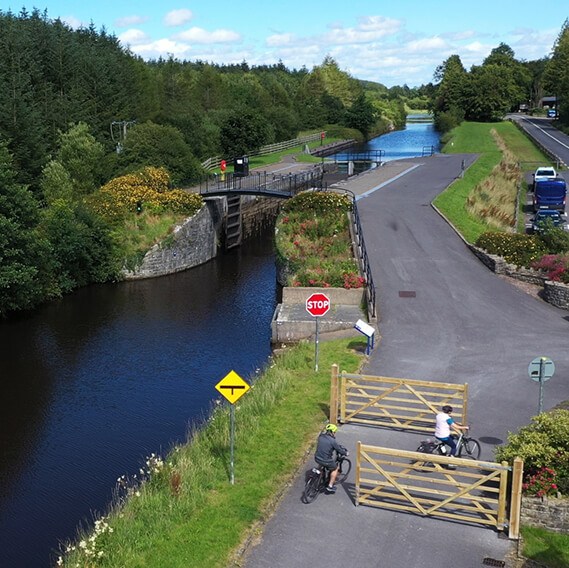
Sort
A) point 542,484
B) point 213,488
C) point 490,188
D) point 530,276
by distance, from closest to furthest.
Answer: point 542,484
point 213,488
point 530,276
point 490,188

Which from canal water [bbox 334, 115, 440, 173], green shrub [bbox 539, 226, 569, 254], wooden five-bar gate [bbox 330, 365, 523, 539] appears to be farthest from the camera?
canal water [bbox 334, 115, 440, 173]

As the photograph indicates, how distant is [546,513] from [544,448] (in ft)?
4.48

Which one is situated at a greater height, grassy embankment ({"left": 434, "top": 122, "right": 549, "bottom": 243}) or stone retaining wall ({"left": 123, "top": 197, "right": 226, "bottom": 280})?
grassy embankment ({"left": 434, "top": 122, "right": 549, "bottom": 243})

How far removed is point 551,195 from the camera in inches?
1858

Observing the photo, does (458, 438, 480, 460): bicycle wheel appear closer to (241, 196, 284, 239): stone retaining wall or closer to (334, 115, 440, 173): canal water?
(241, 196, 284, 239): stone retaining wall

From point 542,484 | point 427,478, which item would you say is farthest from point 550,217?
point 427,478

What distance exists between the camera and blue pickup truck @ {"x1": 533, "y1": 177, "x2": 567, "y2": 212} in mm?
47000

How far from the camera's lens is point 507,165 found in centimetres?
6850

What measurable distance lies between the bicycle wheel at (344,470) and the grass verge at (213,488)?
112 centimetres

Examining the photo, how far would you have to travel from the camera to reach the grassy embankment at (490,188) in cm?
1349

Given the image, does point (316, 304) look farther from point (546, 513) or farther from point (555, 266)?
point (555, 266)

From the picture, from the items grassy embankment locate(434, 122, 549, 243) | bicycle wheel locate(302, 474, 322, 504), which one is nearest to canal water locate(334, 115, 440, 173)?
grassy embankment locate(434, 122, 549, 243)

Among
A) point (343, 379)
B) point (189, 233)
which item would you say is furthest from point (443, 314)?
point (189, 233)

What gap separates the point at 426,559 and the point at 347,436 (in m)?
5.36
